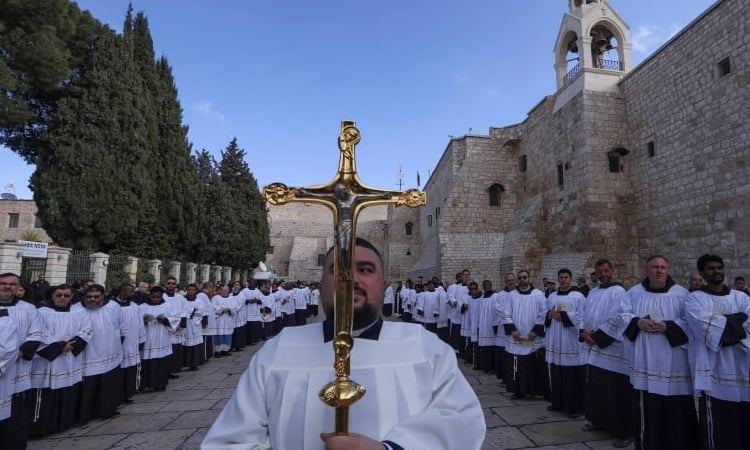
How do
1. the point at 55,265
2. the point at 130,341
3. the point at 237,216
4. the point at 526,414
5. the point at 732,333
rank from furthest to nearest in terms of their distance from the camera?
the point at 237,216 < the point at 55,265 < the point at 130,341 < the point at 526,414 < the point at 732,333

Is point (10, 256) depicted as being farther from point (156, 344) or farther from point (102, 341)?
point (102, 341)

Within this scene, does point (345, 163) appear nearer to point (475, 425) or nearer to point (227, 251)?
point (475, 425)

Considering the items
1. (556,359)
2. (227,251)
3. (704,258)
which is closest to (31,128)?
(227,251)

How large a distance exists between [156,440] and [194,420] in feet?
2.20

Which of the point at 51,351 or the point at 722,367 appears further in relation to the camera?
the point at 51,351

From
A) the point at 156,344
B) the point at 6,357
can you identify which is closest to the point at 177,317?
the point at 156,344

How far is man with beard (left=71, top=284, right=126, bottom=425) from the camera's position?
16.5 feet

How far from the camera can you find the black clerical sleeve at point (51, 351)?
4.42 meters

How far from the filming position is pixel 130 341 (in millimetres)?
5977

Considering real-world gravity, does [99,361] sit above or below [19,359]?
below

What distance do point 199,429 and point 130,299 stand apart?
2636 mm

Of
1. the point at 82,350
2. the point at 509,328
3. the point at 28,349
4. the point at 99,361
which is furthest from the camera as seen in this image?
the point at 509,328

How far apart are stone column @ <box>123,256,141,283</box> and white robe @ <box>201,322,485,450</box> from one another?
43.8 ft

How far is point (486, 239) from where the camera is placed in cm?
2083
